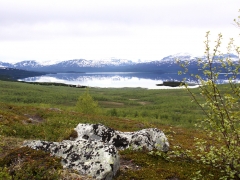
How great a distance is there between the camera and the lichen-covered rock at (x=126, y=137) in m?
16.1

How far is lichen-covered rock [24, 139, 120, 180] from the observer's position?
35.1 ft

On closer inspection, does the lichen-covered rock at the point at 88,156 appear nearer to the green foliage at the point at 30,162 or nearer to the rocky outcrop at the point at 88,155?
the rocky outcrop at the point at 88,155

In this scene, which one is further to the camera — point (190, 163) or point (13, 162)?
point (190, 163)

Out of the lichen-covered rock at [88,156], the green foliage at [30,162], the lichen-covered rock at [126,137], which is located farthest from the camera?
the lichen-covered rock at [126,137]

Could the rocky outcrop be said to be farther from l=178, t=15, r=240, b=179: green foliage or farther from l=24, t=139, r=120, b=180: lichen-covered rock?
l=178, t=15, r=240, b=179: green foliage

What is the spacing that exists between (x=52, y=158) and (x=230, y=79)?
910cm

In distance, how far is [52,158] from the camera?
11234 mm

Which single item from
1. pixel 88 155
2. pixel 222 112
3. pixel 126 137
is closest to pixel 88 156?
pixel 88 155

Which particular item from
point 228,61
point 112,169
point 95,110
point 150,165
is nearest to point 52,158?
point 112,169

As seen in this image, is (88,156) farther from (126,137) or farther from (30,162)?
(126,137)

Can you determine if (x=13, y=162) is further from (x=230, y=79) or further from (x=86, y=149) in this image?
(x=230, y=79)

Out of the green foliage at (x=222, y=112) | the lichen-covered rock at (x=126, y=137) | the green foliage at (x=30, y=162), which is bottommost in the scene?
the lichen-covered rock at (x=126, y=137)

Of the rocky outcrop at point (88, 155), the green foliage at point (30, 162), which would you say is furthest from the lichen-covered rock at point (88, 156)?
the green foliage at point (30, 162)

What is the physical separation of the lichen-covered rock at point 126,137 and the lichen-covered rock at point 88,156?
175 inches
